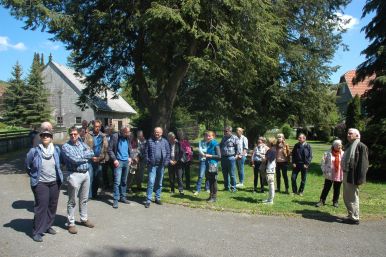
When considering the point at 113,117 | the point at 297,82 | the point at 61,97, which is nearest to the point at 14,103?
the point at 61,97

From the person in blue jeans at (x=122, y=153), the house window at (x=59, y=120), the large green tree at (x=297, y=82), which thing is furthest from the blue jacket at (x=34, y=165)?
the house window at (x=59, y=120)

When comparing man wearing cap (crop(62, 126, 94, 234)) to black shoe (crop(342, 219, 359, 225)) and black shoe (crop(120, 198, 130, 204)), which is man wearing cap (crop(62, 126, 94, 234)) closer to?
black shoe (crop(120, 198, 130, 204))

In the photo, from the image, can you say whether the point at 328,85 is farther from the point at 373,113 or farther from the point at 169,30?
→ the point at 169,30

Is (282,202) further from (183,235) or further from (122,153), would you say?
(122,153)

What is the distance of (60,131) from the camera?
116 ft

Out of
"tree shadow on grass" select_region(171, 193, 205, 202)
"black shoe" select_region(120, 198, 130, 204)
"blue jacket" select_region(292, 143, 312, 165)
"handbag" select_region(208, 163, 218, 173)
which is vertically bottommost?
"tree shadow on grass" select_region(171, 193, 205, 202)

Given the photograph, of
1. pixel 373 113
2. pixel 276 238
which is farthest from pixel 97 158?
pixel 373 113

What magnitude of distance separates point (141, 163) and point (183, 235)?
4.49 metres

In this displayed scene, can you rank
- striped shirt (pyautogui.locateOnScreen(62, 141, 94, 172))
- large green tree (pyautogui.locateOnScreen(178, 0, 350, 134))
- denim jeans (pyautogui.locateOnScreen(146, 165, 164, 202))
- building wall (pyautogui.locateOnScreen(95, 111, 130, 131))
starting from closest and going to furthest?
striped shirt (pyautogui.locateOnScreen(62, 141, 94, 172)), denim jeans (pyautogui.locateOnScreen(146, 165, 164, 202)), large green tree (pyautogui.locateOnScreen(178, 0, 350, 134)), building wall (pyautogui.locateOnScreen(95, 111, 130, 131))

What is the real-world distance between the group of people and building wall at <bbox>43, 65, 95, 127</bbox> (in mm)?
38411

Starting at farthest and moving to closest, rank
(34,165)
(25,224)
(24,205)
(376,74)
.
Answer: (376,74)
(24,205)
(25,224)
(34,165)

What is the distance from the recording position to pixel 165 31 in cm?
1360

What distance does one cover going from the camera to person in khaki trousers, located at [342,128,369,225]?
8297 mm

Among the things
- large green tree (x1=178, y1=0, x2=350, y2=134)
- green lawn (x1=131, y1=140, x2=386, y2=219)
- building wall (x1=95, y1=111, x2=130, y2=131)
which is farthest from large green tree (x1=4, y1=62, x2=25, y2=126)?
green lawn (x1=131, y1=140, x2=386, y2=219)
